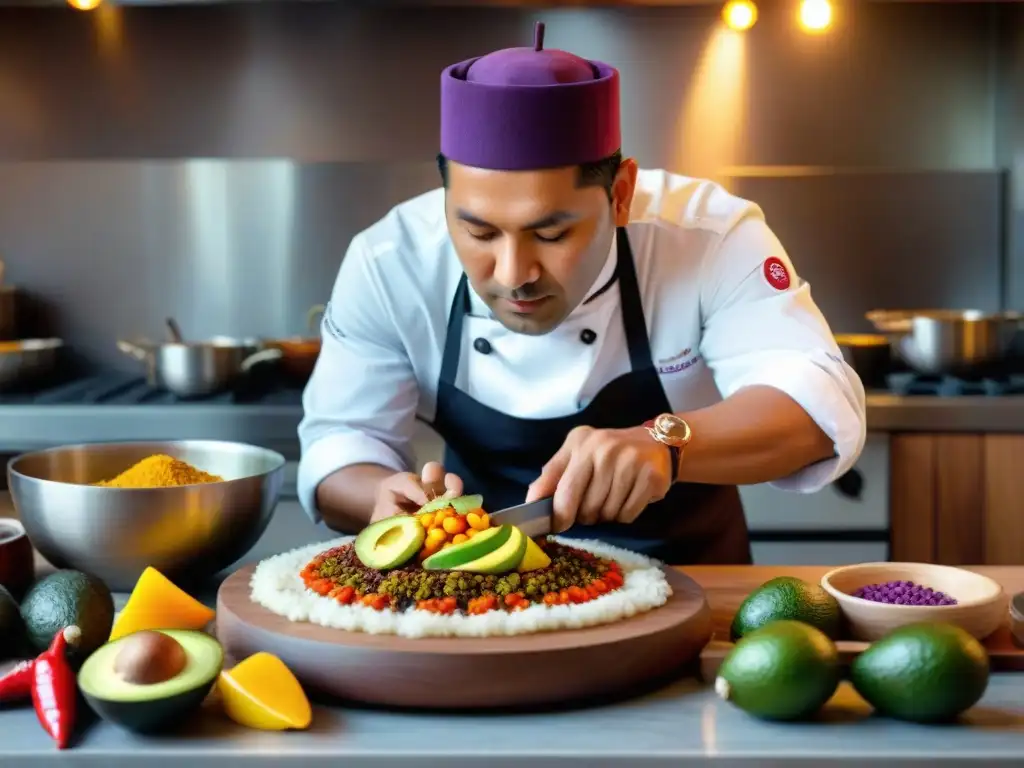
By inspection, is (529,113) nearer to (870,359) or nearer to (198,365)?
(198,365)

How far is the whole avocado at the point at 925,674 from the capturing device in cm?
108

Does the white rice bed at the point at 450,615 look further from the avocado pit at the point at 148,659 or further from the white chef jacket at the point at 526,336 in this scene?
the white chef jacket at the point at 526,336

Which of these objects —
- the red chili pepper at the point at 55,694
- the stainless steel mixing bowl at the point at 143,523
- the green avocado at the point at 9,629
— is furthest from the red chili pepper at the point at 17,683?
the stainless steel mixing bowl at the point at 143,523

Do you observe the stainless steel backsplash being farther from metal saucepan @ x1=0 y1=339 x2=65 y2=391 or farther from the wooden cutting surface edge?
the wooden cutting surface edge

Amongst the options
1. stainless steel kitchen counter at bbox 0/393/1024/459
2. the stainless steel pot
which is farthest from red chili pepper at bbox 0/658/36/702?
the stainless steel pot

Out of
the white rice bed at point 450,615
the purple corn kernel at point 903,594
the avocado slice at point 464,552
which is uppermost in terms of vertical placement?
the avocado slice at point 464,552

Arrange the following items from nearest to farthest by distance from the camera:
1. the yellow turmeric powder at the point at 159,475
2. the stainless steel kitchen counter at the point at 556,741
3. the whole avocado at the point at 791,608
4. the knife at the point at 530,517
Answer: the stainless steel kitchen counter at the point at 556,741
the whole avocado at the point at 791,608
the knife at the point at 530,517
the yellow turmeric powder at the point at 159,475

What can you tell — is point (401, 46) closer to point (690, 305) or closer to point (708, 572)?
point (690, 305)

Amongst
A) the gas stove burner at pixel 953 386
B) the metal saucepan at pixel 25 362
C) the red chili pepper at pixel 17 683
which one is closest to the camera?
the red chili pepper at pixel 17 683

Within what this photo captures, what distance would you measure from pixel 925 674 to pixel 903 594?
241 millimetres

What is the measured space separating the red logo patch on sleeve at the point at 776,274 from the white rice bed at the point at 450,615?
0.66 meters

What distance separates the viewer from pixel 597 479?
1.43 meters

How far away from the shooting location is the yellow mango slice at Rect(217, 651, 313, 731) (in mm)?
1104

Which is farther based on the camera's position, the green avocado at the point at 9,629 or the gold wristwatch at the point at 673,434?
the gold wristwatch at the point at 673,434
